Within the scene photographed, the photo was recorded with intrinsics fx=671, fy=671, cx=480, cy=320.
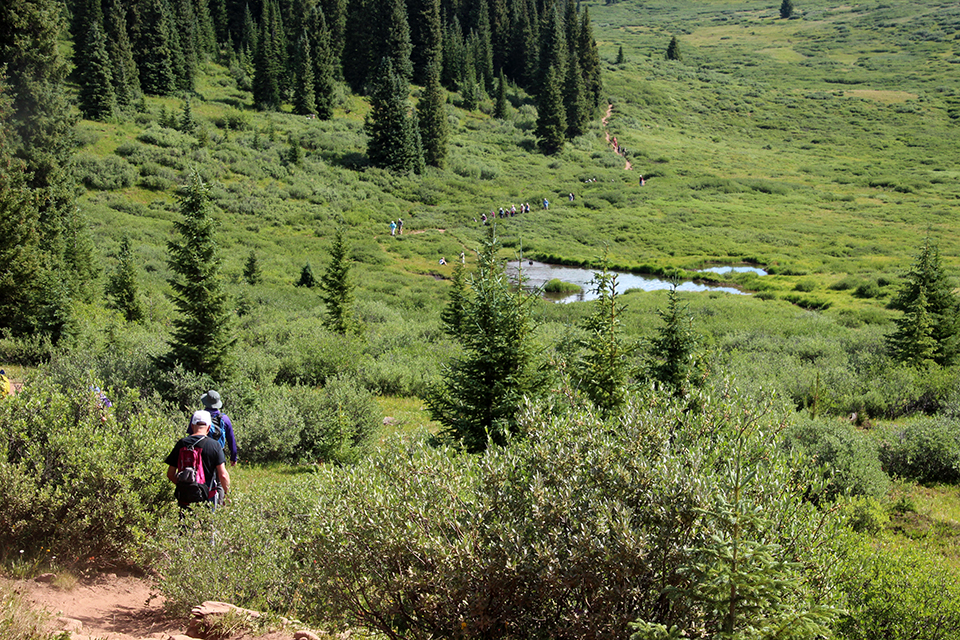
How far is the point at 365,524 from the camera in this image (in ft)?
17.5

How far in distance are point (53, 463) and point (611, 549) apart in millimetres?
6222

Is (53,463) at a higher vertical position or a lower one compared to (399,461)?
lower

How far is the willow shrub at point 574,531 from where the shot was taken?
14.9 ft

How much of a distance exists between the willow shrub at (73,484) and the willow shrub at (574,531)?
265 cm

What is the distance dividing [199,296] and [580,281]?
33854mm

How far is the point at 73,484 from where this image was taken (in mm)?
6961

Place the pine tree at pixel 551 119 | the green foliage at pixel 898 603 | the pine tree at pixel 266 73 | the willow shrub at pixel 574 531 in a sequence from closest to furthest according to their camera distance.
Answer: the willow shrub at pixel 574 531 → the green foliage at pixel 898 603 → the pine tree at pixel 266 73 → the pine tree at pixel 551 119

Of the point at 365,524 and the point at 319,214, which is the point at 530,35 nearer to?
the point at 319,214

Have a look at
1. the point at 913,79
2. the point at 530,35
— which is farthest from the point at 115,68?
the point at 913,79

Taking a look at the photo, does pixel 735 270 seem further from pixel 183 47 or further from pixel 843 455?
pixel 183 47

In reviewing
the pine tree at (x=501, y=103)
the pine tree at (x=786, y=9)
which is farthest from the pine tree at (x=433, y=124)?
the pine tree at (x=786, y=9)

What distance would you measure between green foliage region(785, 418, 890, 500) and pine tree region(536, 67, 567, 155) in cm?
7139

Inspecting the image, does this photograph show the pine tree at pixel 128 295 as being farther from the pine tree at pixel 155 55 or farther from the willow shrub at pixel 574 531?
the pine tree at pixel 155 55

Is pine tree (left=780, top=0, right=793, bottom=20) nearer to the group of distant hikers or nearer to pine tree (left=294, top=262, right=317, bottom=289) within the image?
pine tree (left=294, top=262, right=317, bottom=289)
